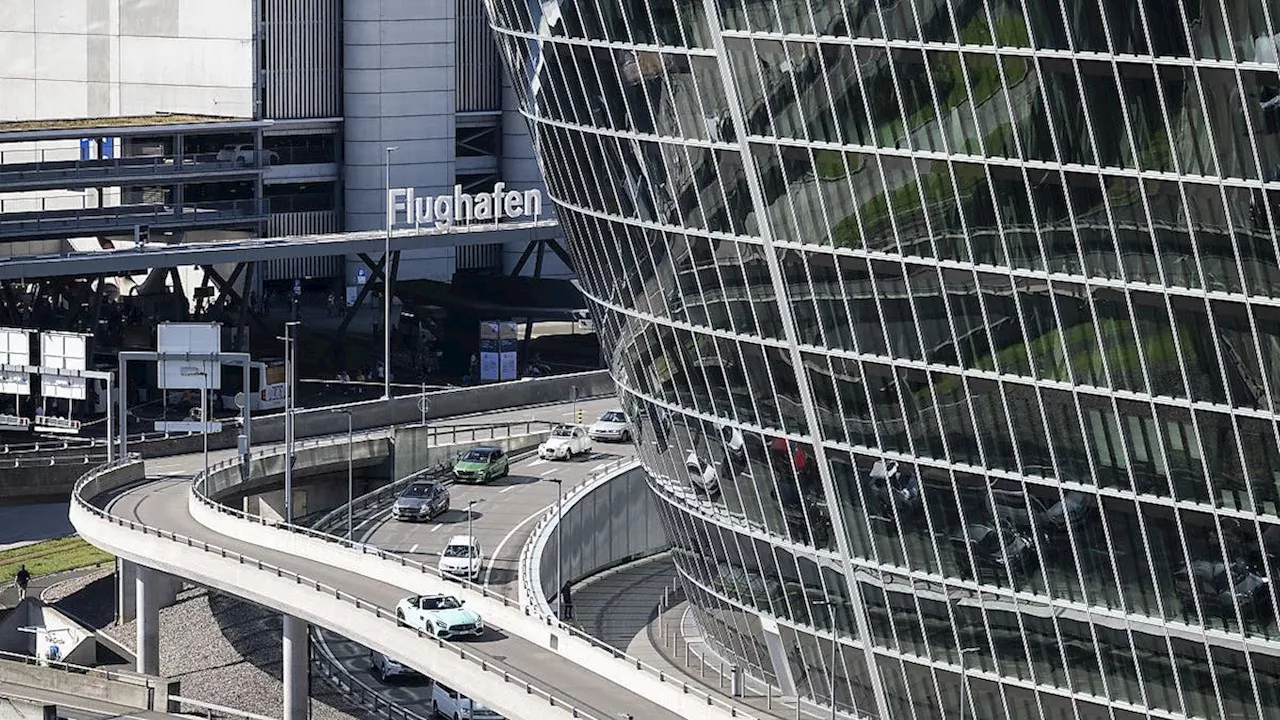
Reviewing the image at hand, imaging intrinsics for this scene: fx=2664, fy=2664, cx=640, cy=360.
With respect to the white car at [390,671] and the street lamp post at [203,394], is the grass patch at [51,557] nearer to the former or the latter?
the street lamp post at [203,394]

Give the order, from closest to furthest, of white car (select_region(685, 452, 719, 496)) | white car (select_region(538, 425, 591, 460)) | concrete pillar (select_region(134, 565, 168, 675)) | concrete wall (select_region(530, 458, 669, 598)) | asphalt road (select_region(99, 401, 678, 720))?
asphalt road (select_region(99, 401, 678, 720)) → white car (select_region(685, 452, 719, 496)) → concrete wall (select_region(530, 458, 669, 598)) → concrete pillar (select_region(134, 565, 168, 675)) → white car (select_region(538, 425, 591, 460))

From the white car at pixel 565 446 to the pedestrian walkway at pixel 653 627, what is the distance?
11.6 metres

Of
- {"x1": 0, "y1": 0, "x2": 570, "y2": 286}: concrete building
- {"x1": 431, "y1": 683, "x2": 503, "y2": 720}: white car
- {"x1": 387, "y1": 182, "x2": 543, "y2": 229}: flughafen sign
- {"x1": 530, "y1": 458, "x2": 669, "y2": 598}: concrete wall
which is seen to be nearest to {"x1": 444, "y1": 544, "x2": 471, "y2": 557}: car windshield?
{"x1": 530, "y1": 458, "x2": 669, "y2": 598}: concrete wall

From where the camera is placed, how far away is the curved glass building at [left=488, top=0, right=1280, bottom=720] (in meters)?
66.9

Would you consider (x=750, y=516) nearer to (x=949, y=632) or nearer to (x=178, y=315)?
(x=949, y=632)

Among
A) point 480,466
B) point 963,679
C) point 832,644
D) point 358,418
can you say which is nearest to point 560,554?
point 480,466

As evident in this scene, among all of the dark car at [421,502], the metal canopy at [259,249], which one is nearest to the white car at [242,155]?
the metal canopy at [259,249]

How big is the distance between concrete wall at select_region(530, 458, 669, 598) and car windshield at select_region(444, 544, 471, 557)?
126 inches

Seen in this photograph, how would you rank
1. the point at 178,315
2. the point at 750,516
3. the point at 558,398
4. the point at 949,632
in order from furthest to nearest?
the point at 178,315
the point at 558,398
the point at 750,516
the point at 949,632

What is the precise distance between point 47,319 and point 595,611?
59.7 metres

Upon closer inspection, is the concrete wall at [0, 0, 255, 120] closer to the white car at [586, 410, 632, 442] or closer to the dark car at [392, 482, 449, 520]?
the white car at [586, 410, 632, 442]

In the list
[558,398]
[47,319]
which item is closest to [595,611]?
[558,398]

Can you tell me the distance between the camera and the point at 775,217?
7794 centimetres

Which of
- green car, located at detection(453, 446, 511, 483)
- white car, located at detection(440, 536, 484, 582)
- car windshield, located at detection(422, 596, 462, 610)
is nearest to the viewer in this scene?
car windshield, located at detection(422, 596, 462, 610)
